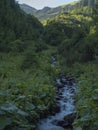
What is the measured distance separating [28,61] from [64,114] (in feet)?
37.3

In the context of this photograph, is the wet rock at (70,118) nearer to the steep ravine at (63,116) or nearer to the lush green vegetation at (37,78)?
the steep ravine at (63,116)

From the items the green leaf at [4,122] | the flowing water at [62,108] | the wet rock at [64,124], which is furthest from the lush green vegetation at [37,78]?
the wet rock at [64,124]

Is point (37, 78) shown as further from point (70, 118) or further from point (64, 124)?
point (64, 124)

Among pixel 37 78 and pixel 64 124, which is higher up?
pixel 37 78

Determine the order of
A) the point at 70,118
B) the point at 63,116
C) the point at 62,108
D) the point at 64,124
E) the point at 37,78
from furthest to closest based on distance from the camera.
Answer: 1. the point at 37,78
2. the point at 62,108
3. the point at 63,116
4. the point at 70,118
5. the point at 64,124

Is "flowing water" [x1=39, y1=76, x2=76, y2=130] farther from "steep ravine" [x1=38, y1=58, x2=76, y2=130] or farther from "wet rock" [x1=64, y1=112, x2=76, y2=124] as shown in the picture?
"wet rock" [x1=64, y1=112, x2=76, y2=124]

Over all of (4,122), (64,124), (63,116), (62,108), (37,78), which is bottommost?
(62,108)

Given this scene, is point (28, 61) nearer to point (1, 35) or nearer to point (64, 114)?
point (64, 114)

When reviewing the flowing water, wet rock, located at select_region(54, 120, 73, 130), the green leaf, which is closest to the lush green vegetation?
the green leaf

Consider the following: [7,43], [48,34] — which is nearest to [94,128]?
[7,43]

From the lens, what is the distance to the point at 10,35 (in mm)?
41188

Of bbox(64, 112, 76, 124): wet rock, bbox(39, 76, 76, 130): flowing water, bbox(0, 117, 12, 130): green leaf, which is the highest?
bbox(0, 117, 12, 130): green leaf

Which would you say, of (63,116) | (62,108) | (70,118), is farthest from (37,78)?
(70,118)

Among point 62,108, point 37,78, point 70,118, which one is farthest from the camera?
point 37,78
